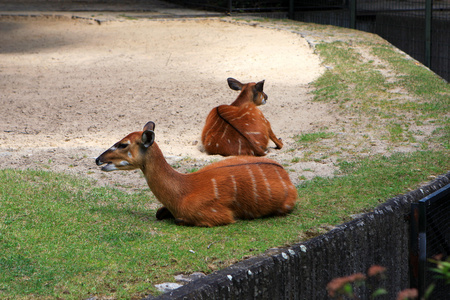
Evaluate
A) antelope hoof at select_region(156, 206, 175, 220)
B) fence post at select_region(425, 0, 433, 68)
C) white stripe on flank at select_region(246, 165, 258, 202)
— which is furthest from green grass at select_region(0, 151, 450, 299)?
fence post at select_region(425, 0, 433, 68)

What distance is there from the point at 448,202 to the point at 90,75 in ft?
21.6

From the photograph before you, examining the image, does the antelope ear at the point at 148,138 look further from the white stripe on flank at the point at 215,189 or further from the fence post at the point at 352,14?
the fence post at the point at 352,14

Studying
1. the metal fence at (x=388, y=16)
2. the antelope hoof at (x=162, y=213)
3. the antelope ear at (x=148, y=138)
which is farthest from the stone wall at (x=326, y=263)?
the metal fence at (x=388, y=16)

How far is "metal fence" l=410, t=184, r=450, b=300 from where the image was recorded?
4348mm

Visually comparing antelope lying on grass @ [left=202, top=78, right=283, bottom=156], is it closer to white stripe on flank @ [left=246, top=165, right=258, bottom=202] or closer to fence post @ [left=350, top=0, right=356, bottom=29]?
white stripe on flank @ [left=246, top=165, right=258, bottom=202]

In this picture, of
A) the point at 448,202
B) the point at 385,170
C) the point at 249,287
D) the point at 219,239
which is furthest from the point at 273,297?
the point at 385,170

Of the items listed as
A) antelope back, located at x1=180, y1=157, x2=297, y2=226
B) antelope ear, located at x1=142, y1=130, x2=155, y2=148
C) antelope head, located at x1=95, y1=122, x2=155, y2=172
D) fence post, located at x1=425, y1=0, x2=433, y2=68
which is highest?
fence post, located at x1=425, y1=0, x2=433, y2=68

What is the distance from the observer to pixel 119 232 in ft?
13.5

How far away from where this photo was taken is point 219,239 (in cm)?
400

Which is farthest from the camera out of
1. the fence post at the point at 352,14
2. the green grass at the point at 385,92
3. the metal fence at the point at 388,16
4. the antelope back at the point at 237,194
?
the fence post at the point at 352,14

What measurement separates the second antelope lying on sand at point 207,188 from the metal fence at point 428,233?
34.6 inches

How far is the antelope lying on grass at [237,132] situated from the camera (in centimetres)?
645

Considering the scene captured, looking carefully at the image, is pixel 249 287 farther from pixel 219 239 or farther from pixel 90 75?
pixel 90 75

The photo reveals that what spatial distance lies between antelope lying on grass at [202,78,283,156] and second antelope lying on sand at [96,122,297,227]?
191 centimetres
